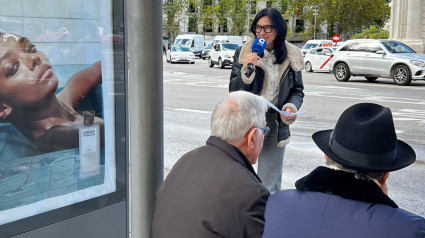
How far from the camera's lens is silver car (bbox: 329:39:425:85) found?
18.8 m

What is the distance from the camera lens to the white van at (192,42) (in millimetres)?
52322

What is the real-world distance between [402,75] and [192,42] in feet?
119

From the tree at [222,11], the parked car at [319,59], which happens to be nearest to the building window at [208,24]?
the tree at [222,11]

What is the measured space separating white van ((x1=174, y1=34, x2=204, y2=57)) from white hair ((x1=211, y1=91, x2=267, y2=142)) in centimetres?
4932

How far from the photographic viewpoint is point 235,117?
2494 millimetres

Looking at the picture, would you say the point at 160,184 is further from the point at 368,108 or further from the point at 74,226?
the point at 368,108

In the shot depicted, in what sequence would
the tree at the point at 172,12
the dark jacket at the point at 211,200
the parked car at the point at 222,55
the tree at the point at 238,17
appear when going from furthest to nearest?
the tree at the point at 238,17 < the tree at the point at 172,12 < the parked car at the point at 222,55 < the dark jacket at the point at 211,200

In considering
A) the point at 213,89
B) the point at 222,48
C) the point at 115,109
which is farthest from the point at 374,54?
the point at 115,109

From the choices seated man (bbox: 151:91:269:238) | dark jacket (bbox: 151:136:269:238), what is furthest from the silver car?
dark jacket (bbox: 151:136:269:238)

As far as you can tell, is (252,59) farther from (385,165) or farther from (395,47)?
(395,47)

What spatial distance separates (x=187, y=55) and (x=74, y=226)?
34.4m

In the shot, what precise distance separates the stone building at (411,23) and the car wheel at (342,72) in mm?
11236

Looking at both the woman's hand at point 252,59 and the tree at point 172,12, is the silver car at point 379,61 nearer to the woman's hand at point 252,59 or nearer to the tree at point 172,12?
the woman's hand at point 252,59

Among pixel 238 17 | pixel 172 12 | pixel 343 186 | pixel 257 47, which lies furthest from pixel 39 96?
pixel 238 17
